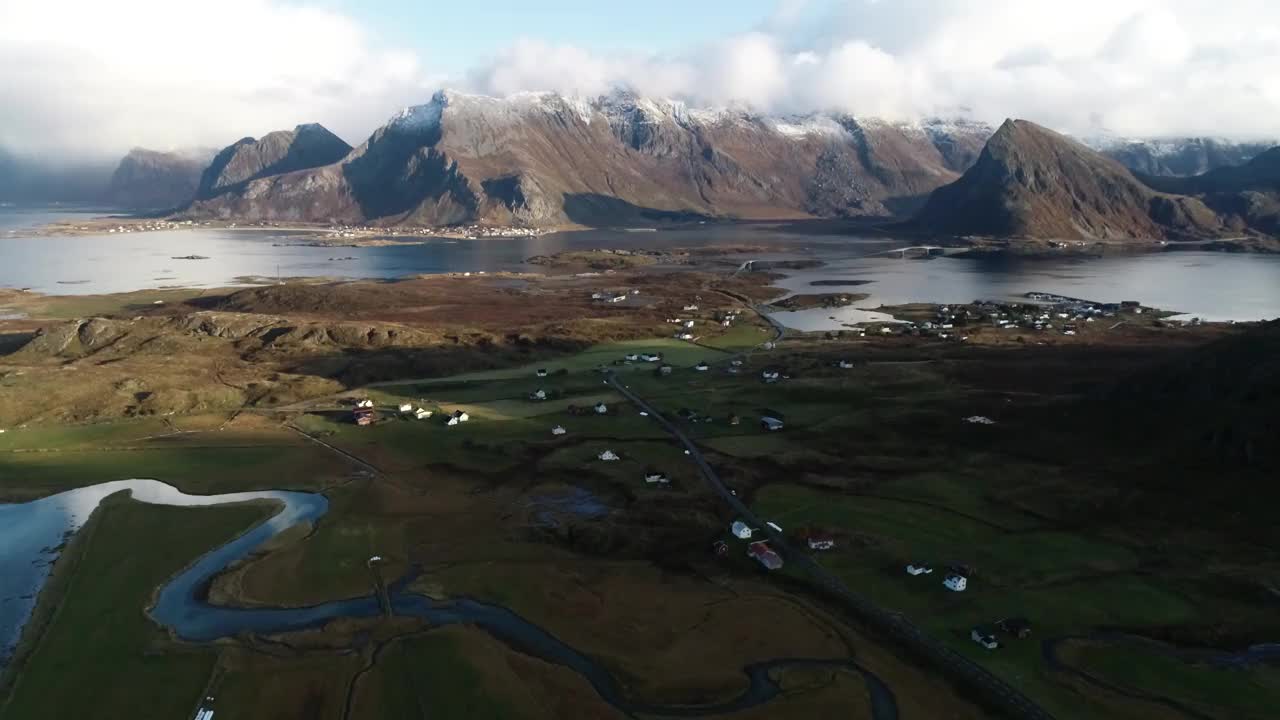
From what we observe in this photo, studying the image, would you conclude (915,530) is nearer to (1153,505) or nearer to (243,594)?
(1153,505)

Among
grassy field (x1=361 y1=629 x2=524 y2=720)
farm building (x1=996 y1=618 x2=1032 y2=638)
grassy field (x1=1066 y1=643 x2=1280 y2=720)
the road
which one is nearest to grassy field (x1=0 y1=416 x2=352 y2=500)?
grassy field (x1=361 y1=629 x2=524 y2=720)

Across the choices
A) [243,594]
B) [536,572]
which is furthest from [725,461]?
[243,594]

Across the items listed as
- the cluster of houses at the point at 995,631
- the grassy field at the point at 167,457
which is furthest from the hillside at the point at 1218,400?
the grassy field at the point at 167,457

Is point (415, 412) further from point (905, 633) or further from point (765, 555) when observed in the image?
point (905, 633)

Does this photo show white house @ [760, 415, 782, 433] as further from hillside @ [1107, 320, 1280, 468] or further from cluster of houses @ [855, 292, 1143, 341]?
cluster of houses @ [855, 292, 1143, 341]

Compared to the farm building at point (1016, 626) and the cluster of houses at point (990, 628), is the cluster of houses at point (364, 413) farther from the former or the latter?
the farm building at point (1016, 626)

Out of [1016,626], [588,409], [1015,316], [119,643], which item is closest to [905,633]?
[1016,626]
